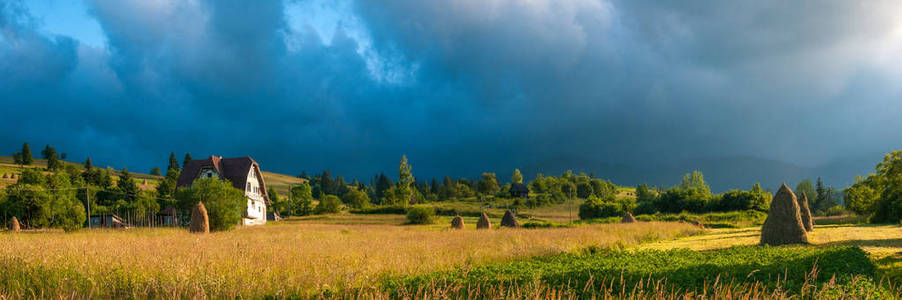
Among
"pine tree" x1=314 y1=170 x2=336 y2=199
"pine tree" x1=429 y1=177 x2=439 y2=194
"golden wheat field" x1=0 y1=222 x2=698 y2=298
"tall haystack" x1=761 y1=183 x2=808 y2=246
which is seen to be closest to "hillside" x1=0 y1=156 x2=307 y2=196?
"pine tree" x1=314 y1=170 x2=336 y2=199

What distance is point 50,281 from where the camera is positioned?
25.6 feet

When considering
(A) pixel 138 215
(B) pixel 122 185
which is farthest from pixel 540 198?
(B) pixel 122 185

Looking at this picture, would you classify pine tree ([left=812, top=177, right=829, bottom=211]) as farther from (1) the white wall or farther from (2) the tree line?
(1) the white wall

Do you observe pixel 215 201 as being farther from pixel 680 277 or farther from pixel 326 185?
pixel 326 185

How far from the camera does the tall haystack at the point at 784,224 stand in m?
17.5

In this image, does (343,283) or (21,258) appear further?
(21,258)

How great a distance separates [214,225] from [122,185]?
158ft

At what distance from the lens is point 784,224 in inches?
695

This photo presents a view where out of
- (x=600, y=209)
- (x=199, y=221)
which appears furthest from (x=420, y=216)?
Result: (x=199, y=221)

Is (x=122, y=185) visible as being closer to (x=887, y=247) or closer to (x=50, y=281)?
(x=50, y=281)

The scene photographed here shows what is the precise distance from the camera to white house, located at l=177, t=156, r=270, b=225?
158 ft

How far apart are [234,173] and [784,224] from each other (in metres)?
Result: 47.8

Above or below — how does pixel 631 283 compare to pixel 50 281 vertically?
below

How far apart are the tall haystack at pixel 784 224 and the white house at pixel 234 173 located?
143ft
